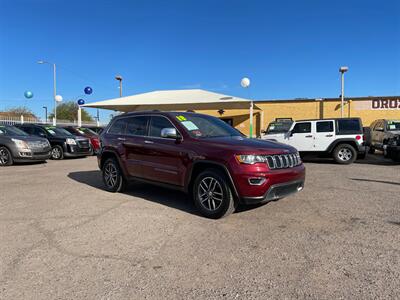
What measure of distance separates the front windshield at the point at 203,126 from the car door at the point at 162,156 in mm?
257

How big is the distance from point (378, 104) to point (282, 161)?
2370 centimetres

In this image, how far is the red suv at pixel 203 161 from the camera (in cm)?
480

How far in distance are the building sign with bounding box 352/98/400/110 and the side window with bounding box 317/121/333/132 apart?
47.2 feet

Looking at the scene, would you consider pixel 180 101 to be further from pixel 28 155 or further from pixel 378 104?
pixel 378 104

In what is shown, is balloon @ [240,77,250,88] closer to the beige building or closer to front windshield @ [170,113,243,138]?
the beige building

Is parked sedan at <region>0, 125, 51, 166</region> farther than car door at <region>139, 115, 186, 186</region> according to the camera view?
Yes

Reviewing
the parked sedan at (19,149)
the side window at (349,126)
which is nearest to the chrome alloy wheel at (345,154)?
the side window at (349,126)

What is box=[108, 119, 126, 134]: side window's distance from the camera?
7055 millimetres

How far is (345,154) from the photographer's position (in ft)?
42.0

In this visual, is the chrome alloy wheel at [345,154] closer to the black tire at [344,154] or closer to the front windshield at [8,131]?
the black tire at [344,154]

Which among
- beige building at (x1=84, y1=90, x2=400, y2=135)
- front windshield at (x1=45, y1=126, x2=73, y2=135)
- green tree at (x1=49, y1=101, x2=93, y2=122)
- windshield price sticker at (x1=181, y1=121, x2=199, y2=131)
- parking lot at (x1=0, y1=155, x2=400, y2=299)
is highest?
green tree at (x1=49, y1=101, x2=93, y2=122)

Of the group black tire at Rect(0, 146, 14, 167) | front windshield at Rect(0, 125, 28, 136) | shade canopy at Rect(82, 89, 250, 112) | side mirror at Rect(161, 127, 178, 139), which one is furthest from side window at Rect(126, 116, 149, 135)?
shade canopy at Rect(82, 89, 250, 112)

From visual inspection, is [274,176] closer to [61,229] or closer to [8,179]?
[61,229]

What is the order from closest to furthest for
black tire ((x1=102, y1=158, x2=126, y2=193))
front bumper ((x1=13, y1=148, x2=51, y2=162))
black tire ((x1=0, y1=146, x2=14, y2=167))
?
black tire ((x1=102, y1=158, x2=126, y2=193))
front bumper ((x1=13, y1=148, x2=51, y2=162))
black tire ((x1=0, y1=146, x2=14, y2=167))
